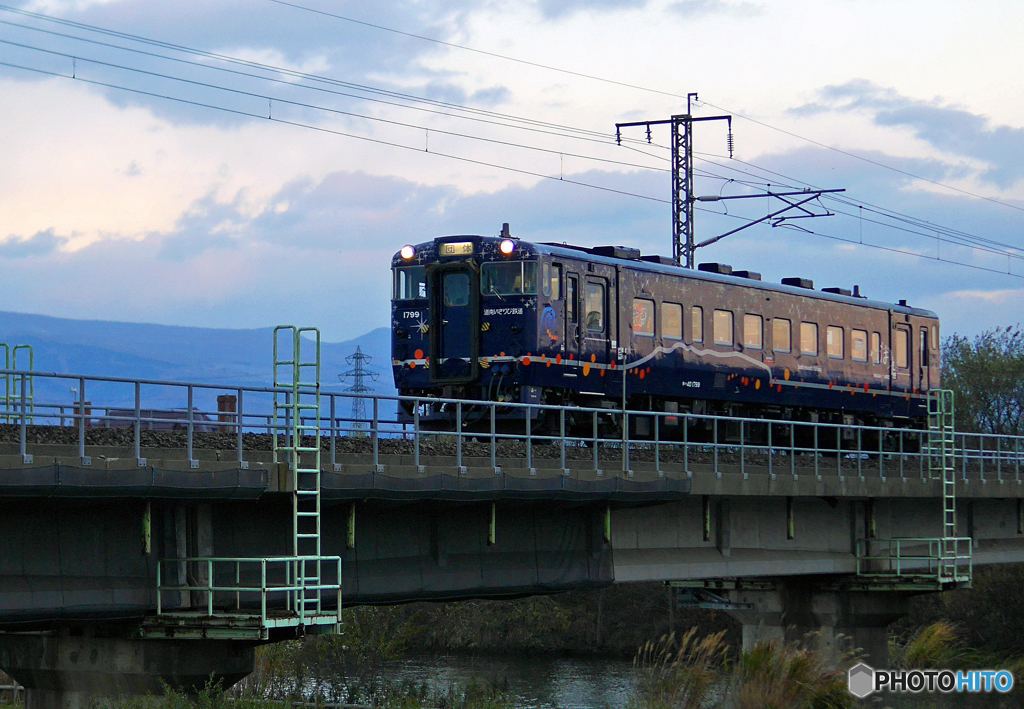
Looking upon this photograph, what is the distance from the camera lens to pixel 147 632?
15.2 meters

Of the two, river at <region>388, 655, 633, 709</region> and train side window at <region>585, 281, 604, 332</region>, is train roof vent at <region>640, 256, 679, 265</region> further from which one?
river at <region>388, 655, 633, 709</region>

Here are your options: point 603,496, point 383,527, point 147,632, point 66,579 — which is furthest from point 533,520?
point 66,579

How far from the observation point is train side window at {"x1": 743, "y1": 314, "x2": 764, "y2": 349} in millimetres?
29469

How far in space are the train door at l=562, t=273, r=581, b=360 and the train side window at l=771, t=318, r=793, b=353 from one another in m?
7.25

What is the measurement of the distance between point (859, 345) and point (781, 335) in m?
3.67

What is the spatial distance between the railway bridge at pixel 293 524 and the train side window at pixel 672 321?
8.98 ft

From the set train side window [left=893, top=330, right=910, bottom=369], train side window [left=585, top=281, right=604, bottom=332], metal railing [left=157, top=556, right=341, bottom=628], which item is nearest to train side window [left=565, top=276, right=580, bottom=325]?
train side window [left=585, top=281, right=604, bottom=332]

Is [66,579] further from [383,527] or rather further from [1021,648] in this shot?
[1021,648]

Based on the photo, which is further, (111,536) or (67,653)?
(67,653)

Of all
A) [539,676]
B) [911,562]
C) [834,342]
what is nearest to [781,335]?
[834,342]

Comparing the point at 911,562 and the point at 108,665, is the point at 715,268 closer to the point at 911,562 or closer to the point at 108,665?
the point at 911,562

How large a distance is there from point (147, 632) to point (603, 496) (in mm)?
6720

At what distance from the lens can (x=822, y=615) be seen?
28.4 meters

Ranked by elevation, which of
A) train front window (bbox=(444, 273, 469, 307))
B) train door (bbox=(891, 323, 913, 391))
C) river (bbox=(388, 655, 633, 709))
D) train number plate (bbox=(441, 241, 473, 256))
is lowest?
river (bbox=(388, 655, 633, 709))
